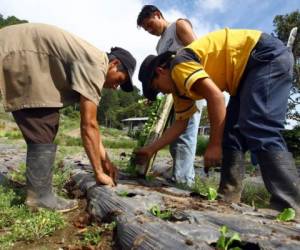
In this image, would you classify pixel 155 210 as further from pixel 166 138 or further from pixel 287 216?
pixel 166 138

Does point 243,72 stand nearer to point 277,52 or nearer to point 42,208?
point 277,52

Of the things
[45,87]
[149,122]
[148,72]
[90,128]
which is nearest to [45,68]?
[45,87]

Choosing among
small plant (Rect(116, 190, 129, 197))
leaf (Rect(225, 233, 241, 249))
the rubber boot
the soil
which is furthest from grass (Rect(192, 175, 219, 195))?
leaf (Rect(225, 233, 241, 249))

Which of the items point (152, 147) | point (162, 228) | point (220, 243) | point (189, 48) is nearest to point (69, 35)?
point (189, 48)

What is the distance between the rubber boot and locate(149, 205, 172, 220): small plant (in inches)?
37.8

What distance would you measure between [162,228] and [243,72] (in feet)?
4.94

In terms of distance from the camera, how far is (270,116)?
294 centimetres

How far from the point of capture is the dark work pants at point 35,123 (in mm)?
3270

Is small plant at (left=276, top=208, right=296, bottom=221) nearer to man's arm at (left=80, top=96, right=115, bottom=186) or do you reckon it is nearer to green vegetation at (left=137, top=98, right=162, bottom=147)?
man's arm at (left=80, top=96, right=115, bottom=186)

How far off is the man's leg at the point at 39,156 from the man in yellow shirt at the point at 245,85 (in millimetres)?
855

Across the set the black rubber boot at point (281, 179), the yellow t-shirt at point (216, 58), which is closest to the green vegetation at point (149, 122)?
the yellow t-shirt at point (216, 58)

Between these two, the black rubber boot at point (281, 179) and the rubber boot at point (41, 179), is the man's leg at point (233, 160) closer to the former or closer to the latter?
the black rubber boot at point (281, 179)

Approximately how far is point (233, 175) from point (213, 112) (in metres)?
0.76

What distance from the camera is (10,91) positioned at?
131 inches
